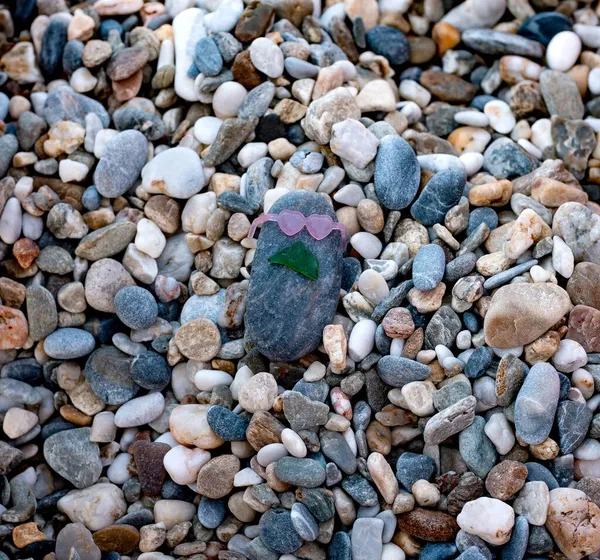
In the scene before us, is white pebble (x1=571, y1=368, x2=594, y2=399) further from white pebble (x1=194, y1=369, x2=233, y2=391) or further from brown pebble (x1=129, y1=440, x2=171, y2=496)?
brown pebble (x1=129, y1=440, x2=171, y2=496)

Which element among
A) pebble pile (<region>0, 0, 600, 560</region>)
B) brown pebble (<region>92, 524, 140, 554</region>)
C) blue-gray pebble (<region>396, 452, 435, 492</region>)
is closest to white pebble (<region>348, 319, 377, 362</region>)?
pebble pile (<region>0, 0, 600, 560</region>)

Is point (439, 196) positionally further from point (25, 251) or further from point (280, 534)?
point (25, 251)

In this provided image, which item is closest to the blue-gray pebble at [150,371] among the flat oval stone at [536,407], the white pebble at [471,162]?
the flat oval stone at [536,407]

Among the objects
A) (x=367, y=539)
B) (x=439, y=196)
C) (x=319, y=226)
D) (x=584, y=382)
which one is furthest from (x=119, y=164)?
(x=584, y=382)

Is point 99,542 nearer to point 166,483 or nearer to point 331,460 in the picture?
point 166,483

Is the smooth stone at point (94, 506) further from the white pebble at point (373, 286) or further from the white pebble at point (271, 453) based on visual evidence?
the white pebble at point (373, 286)

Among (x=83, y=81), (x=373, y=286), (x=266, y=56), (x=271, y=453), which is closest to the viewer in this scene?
(x=271, y=453)
